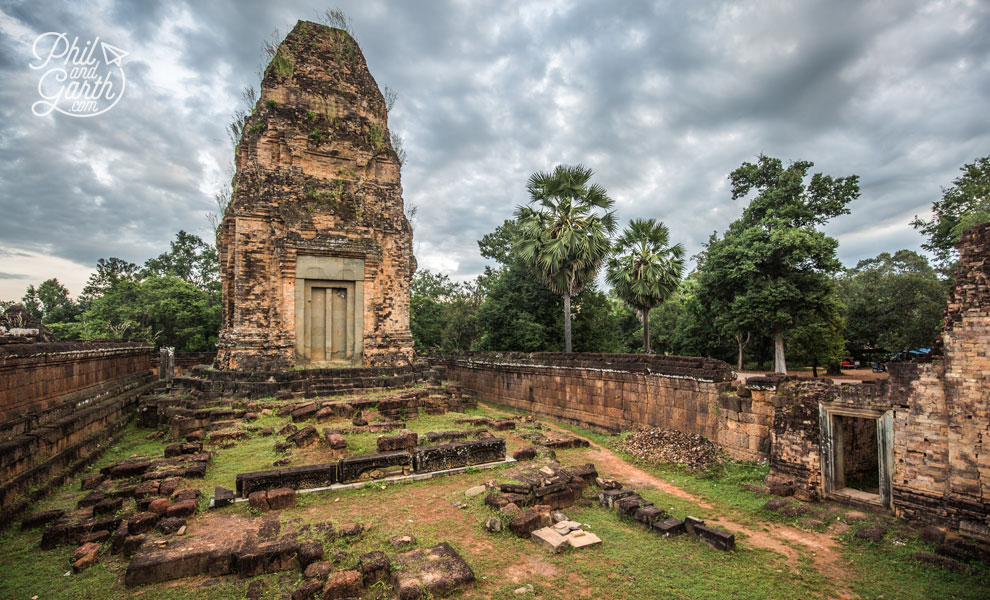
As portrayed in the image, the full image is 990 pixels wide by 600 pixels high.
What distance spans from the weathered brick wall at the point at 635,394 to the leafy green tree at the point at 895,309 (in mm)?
17912

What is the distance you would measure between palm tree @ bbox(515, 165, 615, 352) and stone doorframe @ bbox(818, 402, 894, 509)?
35.1ft

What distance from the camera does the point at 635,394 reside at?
11.4 metres

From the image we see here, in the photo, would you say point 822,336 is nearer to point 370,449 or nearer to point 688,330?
point 688,330

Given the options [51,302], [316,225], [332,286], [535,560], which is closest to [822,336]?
[332,286]

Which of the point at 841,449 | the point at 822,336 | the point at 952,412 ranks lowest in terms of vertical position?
the point at 841,449

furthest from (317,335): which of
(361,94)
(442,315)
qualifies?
(442,315)

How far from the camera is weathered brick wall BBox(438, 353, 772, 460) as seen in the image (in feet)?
28.2

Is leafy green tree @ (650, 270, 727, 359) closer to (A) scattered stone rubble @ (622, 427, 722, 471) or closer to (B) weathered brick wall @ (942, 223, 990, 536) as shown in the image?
(A) scattered stone rubble @ (622, 427, 722, 471)

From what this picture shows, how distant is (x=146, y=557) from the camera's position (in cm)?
430

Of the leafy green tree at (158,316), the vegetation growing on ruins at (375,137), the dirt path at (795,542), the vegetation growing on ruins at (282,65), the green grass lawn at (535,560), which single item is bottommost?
the dirt path at (795,542)

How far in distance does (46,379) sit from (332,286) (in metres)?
6.91

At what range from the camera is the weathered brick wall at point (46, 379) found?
6.86 m

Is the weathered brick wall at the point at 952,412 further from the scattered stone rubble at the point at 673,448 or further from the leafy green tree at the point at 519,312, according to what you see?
the leafy green tree at the point at 519,312

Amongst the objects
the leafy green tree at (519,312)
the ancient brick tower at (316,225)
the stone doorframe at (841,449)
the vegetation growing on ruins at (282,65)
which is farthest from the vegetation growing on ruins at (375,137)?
the stone doorframe at (841,449)
